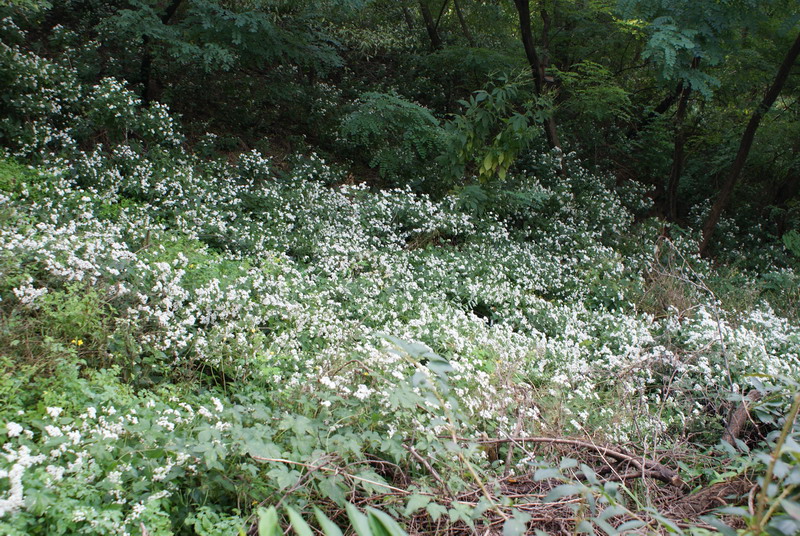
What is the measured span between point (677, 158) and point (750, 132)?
1.55 m

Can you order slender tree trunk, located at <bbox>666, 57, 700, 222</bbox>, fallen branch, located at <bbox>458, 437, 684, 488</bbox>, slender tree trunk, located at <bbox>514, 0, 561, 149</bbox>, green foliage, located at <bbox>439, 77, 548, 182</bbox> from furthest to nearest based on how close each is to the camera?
slender tree trunk, located at <bbox>666, 57, 700, 222</bbox>
slender tree trunk, located at <bbox>514, 0, 561, 149</bbox>
green foliage, located at <bbox>439, 77, 548, 182</bbox>
fallen branch, located at <bbox>458, 437, 684, 488</bbox>

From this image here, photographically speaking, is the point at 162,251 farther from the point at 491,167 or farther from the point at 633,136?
the point at 633,136

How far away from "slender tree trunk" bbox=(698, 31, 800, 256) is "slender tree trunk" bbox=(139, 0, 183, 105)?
32.3 ft

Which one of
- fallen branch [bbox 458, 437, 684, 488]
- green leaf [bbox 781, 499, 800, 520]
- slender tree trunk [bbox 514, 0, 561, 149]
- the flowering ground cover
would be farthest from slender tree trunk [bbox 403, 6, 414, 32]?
green leaf [bbox 781, 499, 800, 520]

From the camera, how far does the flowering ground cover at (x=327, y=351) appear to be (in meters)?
2.53

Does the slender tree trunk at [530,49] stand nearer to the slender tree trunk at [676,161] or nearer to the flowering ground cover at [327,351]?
the slender tree trunk at [676,161]

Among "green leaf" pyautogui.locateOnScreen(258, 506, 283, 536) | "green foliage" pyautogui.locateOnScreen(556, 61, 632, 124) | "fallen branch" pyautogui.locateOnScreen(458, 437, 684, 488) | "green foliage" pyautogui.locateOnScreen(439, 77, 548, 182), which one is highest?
"green foliage" pyautogui.locateOnScreen(556, 61, 632, 124)

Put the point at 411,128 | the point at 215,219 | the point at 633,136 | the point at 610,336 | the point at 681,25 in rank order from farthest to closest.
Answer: the point at 633,136 → the point at 411,128 → the point at 681,25 → the point at 215,219 → the point at 610,336

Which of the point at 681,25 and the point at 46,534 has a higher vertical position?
the point at 681,25

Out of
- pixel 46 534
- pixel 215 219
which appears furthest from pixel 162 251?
pixel 46 534

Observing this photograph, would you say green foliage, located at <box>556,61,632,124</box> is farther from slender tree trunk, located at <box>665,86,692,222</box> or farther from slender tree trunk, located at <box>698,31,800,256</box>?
slender tree trunk, located at <box>698,31,800,256</box>

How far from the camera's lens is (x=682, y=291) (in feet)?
24.1

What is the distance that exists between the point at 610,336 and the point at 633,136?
8907 millimetres

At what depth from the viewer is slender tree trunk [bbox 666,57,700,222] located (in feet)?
34.7
